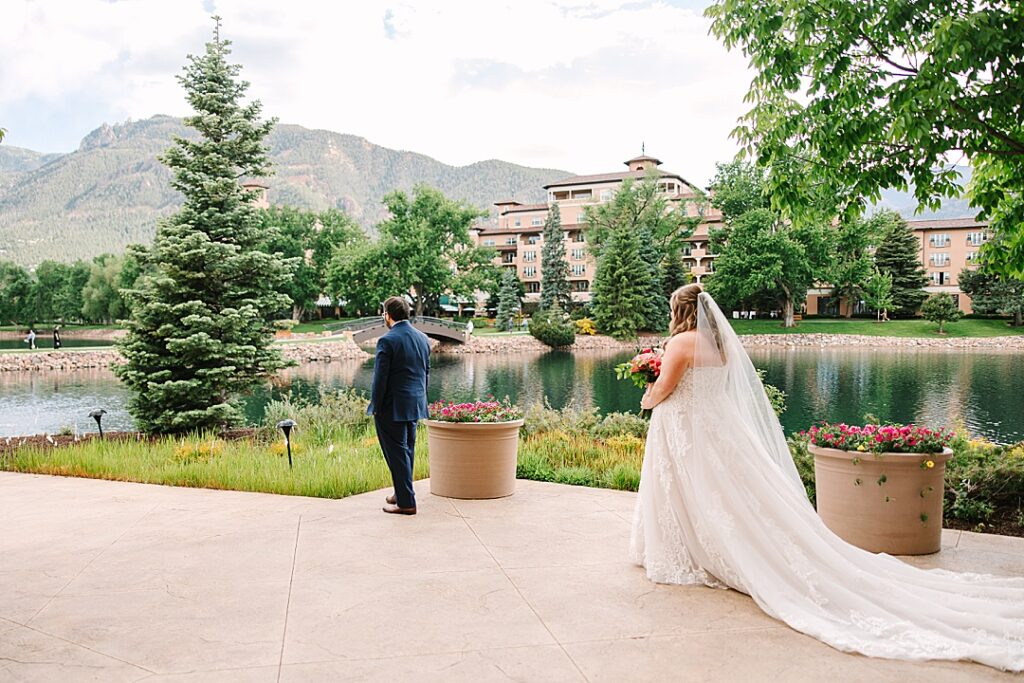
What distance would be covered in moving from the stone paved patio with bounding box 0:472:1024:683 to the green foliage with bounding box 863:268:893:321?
59.9 metres

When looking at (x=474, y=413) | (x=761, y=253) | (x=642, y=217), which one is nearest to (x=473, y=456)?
(x=474, y=413)

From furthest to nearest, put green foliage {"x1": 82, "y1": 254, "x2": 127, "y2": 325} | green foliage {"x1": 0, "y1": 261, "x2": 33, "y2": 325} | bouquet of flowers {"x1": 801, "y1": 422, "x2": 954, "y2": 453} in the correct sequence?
1. green foliage {"x1": 0, "y1": 261, "x2": 33, "y2": 325}
2. green foliage {"x1": 82, "y1": 254, "x2": 127, "y2": 325}
3. bouquet of flowers {"x1": 801, "y1": 422, "x2": 954, "y2": 453}

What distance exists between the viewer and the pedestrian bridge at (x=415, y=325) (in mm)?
51969

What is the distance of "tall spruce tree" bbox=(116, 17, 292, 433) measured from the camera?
14.5 meters

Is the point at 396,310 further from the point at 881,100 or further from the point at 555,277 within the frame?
the point at 555,277

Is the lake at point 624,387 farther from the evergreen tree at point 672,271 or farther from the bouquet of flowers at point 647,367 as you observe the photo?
the evergreen tree at point 672,271

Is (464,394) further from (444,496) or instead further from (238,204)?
(444,496)

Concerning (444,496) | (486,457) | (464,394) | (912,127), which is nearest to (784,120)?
(912,127)

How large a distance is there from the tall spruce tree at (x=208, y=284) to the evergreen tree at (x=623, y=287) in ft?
137

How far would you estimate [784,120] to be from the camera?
7395mm

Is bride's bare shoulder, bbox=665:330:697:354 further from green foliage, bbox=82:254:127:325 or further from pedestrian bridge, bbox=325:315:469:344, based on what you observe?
green foliage, bbox=82:254:127:325

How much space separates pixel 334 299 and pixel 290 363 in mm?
53586

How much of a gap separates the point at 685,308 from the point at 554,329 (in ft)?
166

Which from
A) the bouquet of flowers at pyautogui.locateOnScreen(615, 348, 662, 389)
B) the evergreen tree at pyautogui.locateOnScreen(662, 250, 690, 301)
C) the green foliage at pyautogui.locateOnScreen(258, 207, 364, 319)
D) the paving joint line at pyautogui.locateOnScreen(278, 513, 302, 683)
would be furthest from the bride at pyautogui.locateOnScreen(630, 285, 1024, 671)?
the green foliage at pyautogui.locateOnScreen(258, 207, 364, 319)
